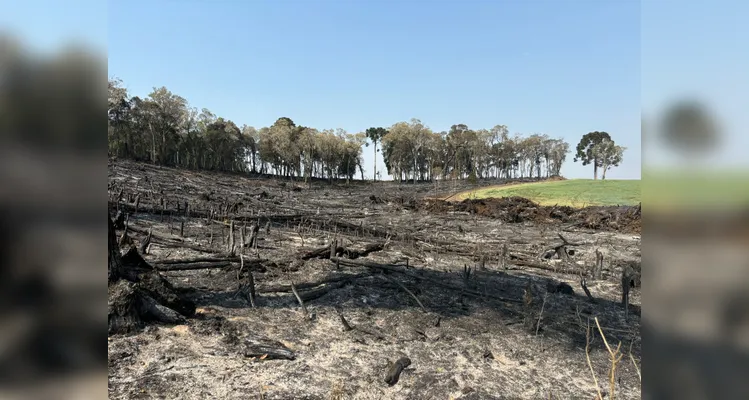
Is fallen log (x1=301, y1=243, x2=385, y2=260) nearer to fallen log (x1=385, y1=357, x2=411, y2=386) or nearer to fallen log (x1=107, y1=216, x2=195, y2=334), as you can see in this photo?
fallen log (x1=107, y1=216, x2=195, y2=334)

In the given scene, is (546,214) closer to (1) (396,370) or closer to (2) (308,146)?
(1) (396,370)

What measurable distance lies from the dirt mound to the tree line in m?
15.1

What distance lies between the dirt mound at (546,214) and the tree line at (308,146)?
15.1 m

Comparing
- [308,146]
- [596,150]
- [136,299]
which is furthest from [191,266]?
[596,150]

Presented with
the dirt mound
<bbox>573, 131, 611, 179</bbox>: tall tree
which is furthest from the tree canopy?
the dirt mound

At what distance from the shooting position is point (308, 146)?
61812mm

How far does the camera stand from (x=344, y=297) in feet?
25.2

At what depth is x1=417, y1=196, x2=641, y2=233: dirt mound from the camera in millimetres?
21594

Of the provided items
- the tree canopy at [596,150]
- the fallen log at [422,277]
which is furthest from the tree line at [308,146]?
the fallen log at [422,277]

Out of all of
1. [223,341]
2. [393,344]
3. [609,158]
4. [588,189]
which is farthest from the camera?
[609,158]

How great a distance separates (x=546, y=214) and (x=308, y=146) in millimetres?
43667
